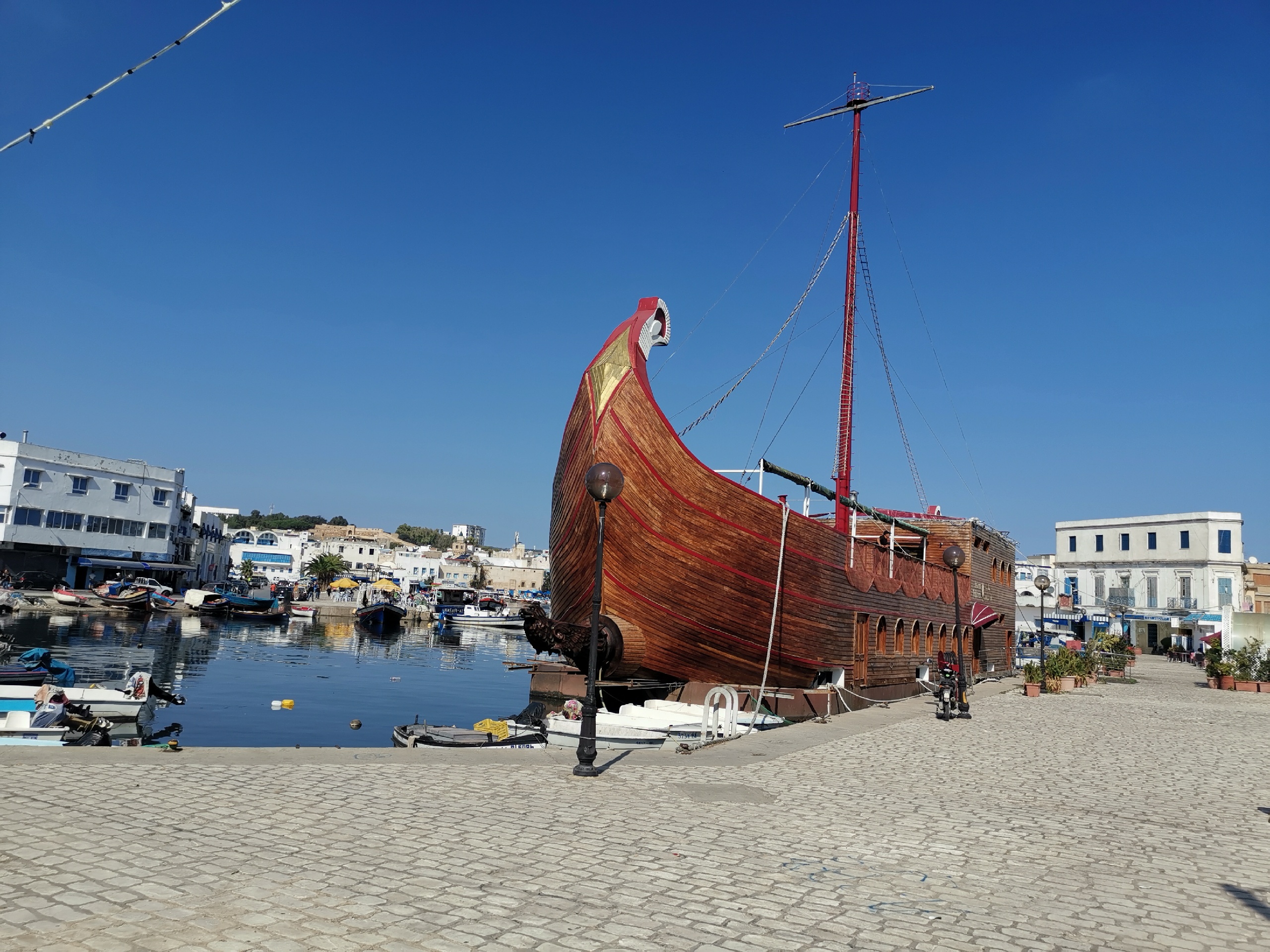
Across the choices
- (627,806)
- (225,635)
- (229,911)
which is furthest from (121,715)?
(225,635)

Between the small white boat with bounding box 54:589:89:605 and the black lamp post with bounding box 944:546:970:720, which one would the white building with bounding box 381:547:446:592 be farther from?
the black lamp post with bounding box 944:546:970:720

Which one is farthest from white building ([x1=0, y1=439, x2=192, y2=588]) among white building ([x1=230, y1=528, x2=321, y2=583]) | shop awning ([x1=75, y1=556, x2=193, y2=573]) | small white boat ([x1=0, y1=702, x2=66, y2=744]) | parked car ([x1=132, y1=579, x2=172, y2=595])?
small white boat ([x1=0, y1=702, x2=66, y2=744])

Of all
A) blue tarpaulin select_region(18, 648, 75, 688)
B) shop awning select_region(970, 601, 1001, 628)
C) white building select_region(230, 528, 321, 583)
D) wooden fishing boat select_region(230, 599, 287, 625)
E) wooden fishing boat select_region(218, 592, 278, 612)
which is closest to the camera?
blue tarpaulin select_region(18, 648, 75, 688)

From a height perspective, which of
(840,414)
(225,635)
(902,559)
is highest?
(840,414)

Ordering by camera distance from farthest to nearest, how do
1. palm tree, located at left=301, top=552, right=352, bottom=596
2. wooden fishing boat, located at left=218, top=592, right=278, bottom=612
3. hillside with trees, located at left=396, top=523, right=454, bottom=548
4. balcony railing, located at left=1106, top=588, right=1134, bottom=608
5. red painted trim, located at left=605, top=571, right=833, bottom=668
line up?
hillside with trees, located at left=396, top=523, right=454, bottom=548 → palm tree, located at left=301, top=552, right=352, bottom=596 → wooden fishing boat, located at left=218, top=592, right=278, bottom=612 → balcony railing, located at left=1106, top=588, right=1134, bottom=608 → red painted trim, located at left=605, top=571, right=833, bottom=668

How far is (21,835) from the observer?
5.57 metres

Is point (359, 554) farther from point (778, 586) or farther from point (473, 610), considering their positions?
point (778, 586)

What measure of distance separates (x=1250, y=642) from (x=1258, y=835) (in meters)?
28.2

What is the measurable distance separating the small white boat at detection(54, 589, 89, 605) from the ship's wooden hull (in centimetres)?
4555

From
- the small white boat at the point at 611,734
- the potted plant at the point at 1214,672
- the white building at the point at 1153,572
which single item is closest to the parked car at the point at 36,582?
the small white boat at the point at 611,734

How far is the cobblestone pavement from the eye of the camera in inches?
177

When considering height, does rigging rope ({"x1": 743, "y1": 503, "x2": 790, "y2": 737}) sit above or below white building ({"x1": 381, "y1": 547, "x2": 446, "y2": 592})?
below

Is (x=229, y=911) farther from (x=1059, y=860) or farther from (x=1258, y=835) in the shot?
(x=1258, y=835)

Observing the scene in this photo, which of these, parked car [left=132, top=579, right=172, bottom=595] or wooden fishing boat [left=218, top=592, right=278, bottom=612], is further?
wooden fishing boat [left=218, top=592, right=278, bottom=612]
